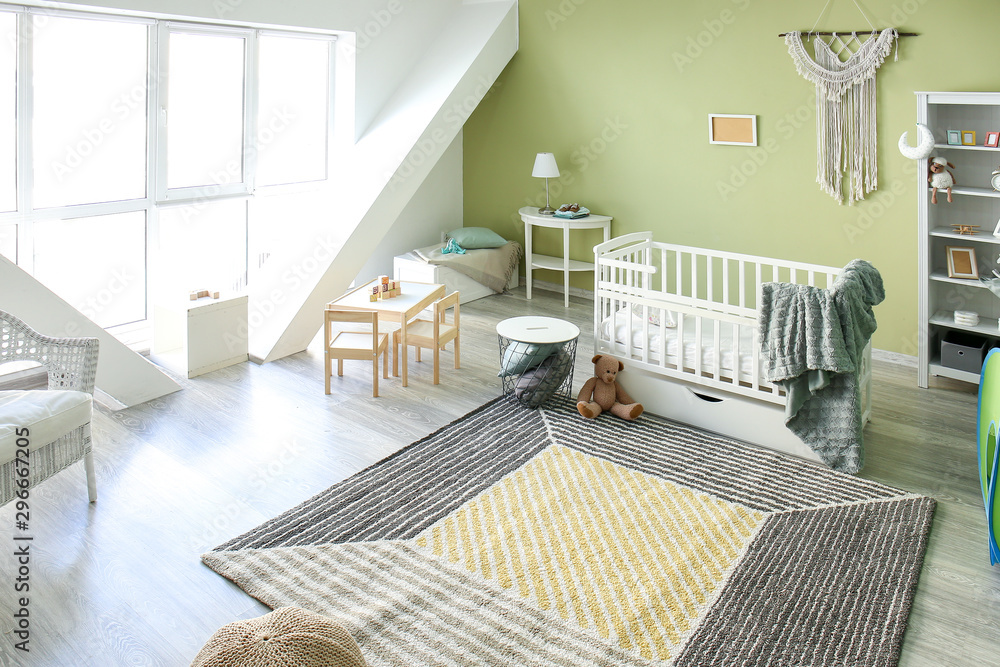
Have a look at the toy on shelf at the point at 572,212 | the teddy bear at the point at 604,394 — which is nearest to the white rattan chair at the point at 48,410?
the teddy bear at the point at 604,394

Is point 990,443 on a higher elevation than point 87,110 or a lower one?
lower

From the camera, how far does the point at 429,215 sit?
6.21 m

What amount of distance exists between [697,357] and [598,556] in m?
1.29

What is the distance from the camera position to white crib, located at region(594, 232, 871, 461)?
3498 millimetres

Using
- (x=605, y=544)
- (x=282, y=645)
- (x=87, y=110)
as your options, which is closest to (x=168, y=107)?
(x=87, y=110)

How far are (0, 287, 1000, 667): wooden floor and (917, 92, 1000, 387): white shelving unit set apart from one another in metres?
0.32

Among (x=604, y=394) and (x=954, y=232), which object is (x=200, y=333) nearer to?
(x=604, y=394)

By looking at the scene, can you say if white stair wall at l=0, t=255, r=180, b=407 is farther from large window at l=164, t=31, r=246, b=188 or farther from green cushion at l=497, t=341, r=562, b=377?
green cushion at l=497, t=341, r=562, b=377

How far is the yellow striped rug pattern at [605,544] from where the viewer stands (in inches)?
95.1

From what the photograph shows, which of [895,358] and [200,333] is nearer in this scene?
[200,333]

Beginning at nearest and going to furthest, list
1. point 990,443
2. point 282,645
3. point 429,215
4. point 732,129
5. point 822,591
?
1. point 282,645
2. point 822,591
3. point 990,443
4. point 732,129
5. point 429,215

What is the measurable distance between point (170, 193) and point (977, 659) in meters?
4.27

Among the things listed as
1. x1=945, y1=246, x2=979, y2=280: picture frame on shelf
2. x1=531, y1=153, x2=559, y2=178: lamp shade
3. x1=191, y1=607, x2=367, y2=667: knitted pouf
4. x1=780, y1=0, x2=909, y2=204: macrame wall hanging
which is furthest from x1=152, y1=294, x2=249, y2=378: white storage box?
x1=945, y1=246, x2=979, y2=280: picture frame on shelf

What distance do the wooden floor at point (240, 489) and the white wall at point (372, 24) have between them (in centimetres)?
188
